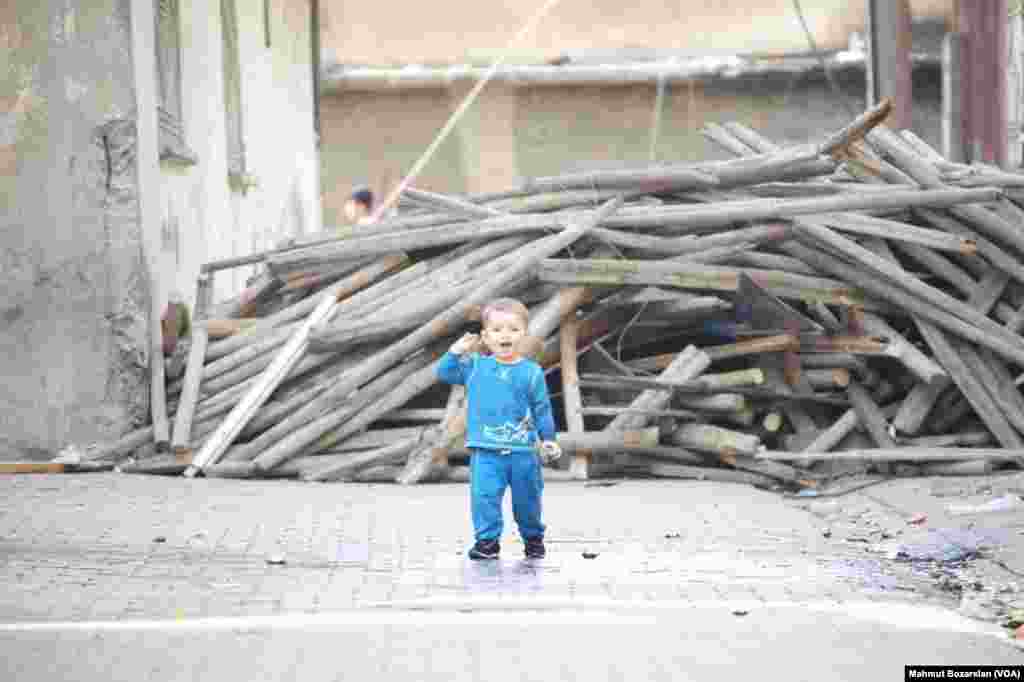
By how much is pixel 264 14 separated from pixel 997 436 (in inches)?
513

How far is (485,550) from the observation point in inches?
363

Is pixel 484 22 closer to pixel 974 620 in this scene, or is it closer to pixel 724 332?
pixel 724 332

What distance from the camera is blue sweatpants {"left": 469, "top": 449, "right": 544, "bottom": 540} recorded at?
9188 mm

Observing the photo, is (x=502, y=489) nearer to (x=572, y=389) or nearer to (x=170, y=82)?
(x=572, y=389)

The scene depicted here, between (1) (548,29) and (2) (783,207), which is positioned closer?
(2) (783,207)

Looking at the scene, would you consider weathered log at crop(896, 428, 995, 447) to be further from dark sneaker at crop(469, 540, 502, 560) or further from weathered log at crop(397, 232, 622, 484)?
dark sneaker at crop(469, 540, 502, 560)

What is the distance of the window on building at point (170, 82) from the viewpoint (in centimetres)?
1542

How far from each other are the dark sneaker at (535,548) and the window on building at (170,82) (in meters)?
6.54

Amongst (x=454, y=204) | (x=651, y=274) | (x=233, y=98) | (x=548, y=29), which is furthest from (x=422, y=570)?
(x=548, y=29)

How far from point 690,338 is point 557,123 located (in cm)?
2052

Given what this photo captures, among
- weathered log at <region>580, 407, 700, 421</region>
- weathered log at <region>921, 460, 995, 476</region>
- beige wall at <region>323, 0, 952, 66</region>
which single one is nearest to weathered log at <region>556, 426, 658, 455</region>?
weathered log at <region>580, 407, 700, 421</region>

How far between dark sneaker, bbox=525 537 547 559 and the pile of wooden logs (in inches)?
134

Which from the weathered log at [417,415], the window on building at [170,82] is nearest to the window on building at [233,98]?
the window on building at [170,82]

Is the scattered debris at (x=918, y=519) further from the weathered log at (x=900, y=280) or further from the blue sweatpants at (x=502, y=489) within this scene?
the weathered log at (x=900, y=280)
